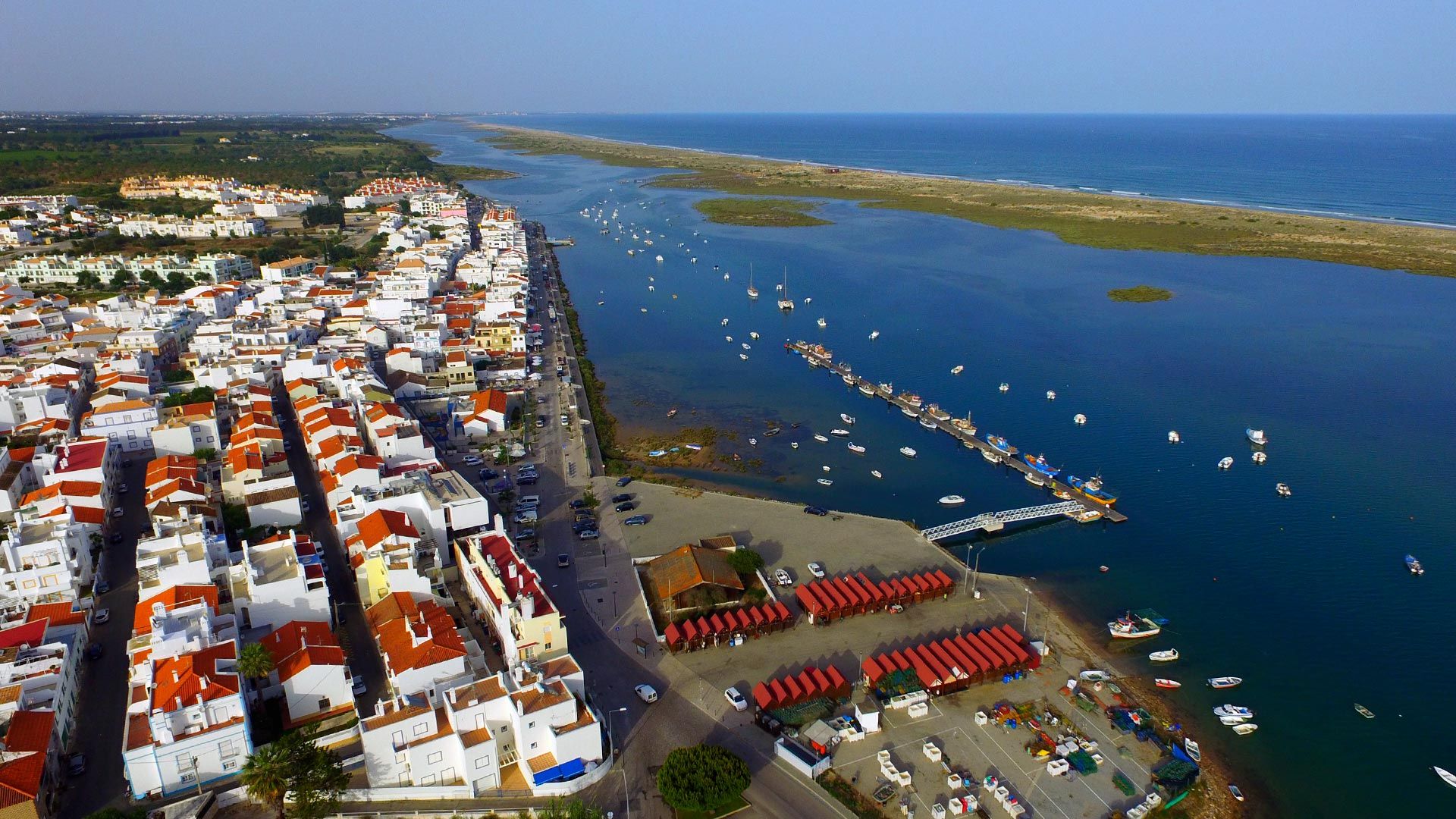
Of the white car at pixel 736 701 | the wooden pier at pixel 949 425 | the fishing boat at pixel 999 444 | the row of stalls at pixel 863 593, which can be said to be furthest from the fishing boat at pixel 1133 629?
the fishing boat at pixel 999 444

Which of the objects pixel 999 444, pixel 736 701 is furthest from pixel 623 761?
pixel 999 444

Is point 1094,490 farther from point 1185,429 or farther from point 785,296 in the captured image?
point 785,296

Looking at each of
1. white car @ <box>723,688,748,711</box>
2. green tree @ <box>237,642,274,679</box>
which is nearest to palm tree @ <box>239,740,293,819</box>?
green tree @ <box>237,642,274,679</box>

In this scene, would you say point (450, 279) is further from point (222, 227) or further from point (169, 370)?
point (222, 227)

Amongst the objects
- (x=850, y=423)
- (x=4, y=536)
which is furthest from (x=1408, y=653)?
(x=4, y=536)

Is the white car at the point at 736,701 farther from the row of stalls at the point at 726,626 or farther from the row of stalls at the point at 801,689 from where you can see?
the row of stalls at the point at 726,626

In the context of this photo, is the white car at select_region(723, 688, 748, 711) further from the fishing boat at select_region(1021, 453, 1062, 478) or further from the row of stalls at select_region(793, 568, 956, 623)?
the fishing boat at select_region(1021, 453, 1062, 478)

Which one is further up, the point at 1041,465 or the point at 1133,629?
the point at 1041,465
